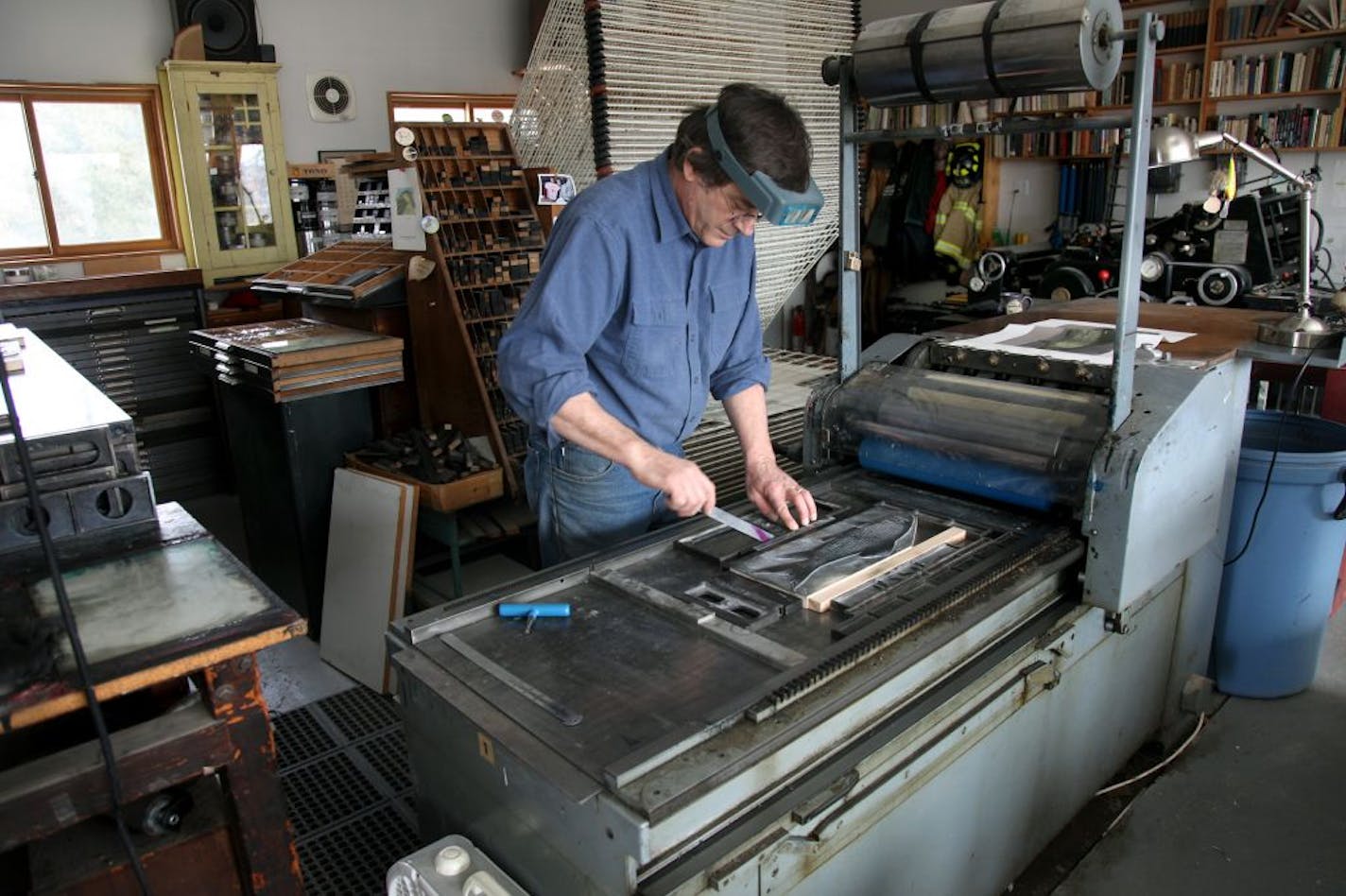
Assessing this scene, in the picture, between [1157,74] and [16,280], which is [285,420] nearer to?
[16,280]

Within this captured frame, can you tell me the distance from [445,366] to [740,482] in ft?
3.37

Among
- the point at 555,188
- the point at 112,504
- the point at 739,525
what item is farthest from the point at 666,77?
the point at 112,504

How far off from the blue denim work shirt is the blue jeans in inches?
2.5

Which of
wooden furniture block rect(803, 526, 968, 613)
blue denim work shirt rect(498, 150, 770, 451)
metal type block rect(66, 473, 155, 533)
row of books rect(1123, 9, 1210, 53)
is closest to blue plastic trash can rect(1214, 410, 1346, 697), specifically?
wooden furniture block rect(803, 526, 968, 613)

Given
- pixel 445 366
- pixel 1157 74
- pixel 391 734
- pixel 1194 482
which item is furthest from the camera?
pixel 1157 74

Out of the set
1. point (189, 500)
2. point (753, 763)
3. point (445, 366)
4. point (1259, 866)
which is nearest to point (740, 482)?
point (445, 366)

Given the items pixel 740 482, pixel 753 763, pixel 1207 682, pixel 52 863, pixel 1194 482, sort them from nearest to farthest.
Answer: pixel 753 763 < pixel 52 863 < pixel 1194 482 < pixel 1207 682 < pixel 740 482

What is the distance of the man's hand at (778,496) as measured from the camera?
1609 millimetres

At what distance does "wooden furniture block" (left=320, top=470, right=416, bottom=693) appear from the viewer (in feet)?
8.68

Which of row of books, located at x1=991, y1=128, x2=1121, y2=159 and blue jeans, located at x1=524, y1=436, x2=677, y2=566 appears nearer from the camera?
blue jeans, located at x1=524, y1=436, x2=677, y2=566

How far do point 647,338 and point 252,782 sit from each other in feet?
2.89

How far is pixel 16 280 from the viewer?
475cm

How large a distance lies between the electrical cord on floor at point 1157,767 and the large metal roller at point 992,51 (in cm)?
138

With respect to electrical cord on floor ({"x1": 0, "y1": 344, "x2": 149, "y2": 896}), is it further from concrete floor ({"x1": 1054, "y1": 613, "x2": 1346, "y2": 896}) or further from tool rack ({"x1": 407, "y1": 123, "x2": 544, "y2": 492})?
tool rack ({"x1": 407, "y1": 123, "x2": 544, "y2": 492})
